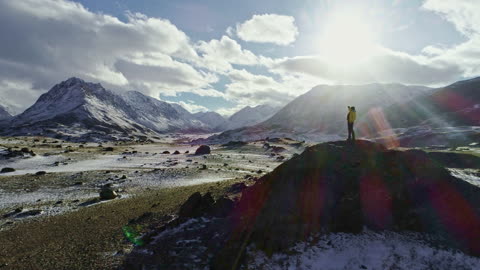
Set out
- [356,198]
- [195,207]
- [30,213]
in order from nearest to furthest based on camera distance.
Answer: [356,198], [195,207], [30,213]

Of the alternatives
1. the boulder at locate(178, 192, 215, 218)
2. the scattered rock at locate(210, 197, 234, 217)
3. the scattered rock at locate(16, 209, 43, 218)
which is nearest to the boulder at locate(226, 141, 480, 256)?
the scattered rock at locate(210, 197, 234, 217)

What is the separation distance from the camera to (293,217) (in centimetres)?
2028

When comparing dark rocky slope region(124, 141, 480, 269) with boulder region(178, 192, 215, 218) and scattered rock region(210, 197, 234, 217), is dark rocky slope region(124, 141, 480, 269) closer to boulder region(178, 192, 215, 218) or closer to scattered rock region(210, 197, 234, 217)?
scattered rock region(210, 197, 234, 217)

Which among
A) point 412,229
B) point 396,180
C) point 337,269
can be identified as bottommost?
point 337,269

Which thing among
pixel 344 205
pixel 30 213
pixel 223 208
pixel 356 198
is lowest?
pixel 30 213

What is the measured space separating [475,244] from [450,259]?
2360mm

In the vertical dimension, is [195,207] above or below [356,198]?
below

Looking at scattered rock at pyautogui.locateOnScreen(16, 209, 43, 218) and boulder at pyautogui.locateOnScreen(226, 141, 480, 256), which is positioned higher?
boulder at pyautogui.locateOnScreen(226, 141, 480, 256)

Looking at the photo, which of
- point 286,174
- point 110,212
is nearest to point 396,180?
point 286,174

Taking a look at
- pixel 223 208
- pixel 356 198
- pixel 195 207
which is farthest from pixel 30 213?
pixel 356 198

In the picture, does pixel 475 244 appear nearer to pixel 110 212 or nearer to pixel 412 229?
pixel 412 229

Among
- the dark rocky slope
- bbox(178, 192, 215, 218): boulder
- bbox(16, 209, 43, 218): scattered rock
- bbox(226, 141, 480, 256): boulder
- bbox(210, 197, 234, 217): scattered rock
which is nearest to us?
the dark rocky slope

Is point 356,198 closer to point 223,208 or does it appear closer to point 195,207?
point 223,208

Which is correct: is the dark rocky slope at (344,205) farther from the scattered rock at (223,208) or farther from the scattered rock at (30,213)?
the scattered rock at (30,213)
